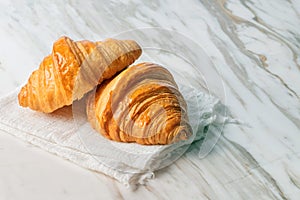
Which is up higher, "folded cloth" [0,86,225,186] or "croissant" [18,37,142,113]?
"croissant" [18,37,142,113]

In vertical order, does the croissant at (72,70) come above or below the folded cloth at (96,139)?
above

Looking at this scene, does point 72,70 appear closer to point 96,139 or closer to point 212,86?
point 96,139

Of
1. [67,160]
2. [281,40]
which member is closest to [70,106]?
[67,160]

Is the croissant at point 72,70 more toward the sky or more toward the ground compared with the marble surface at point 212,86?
more toward the sky

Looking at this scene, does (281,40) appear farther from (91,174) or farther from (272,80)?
(91,174)
